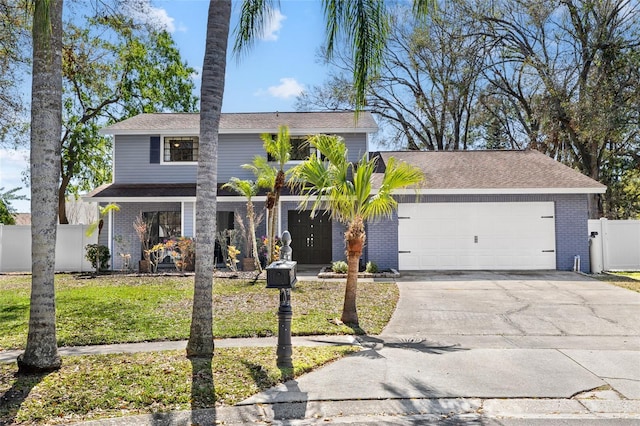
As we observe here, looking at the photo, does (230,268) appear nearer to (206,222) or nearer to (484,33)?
(206,222)

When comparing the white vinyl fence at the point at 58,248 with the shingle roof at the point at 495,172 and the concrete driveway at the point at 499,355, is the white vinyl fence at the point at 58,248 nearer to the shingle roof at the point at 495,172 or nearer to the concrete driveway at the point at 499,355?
the shingle roof at the point at 495,172

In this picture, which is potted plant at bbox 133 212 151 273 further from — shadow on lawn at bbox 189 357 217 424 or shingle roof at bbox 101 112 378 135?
shadow on lawn at bbox 189 357 217 424

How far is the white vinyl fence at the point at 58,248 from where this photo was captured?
1808 cm

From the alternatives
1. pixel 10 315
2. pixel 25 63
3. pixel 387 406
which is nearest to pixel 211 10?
pixel 387 406

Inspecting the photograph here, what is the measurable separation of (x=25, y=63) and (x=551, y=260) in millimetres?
16026

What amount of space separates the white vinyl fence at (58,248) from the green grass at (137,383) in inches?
507

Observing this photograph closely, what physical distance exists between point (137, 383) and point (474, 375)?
12.7ft

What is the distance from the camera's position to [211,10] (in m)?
6.55

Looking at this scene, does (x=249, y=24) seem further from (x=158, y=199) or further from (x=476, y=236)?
(x=476, y=236)

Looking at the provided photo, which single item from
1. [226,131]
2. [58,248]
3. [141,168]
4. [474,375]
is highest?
[226,131]

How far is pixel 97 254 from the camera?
54.1ft

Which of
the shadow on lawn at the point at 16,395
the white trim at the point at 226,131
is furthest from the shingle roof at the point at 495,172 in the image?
the shadow on lawn at the point at 16,395


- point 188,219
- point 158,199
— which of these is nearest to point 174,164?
point 158,199

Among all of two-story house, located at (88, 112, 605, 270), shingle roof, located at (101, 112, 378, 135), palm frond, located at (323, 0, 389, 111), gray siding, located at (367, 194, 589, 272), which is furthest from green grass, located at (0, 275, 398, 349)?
shingle roof, located at (101, 112, 378, 135)
